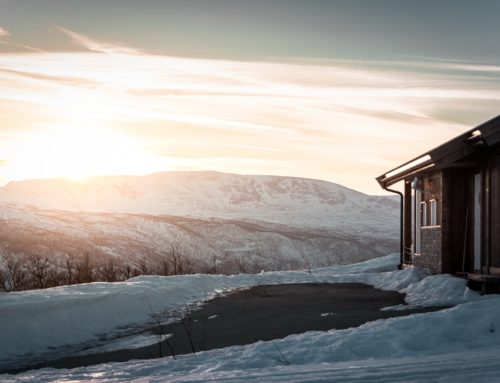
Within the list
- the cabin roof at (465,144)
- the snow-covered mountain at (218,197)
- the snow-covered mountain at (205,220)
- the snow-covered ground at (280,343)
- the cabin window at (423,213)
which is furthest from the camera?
the snow-covered mountain at (218,197)

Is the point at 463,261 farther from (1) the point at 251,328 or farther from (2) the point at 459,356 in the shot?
(2) the point at 459,356

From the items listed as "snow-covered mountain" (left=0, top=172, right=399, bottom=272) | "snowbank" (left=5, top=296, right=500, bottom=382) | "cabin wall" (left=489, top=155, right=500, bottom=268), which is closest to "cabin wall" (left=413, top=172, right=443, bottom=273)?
"cabin wall" (left=489, top=155, right=500, bottom=268)

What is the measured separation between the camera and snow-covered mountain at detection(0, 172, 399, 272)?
4306 cm

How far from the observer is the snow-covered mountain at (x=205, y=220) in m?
Result: 43.1

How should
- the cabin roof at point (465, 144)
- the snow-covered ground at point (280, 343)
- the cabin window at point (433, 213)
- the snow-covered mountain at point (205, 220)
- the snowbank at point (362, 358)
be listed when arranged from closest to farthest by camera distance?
the snowbank at point (362, 358)
the snow-covered ground at point (280, 343)
the cabin roof at point (465, 144)
the cabin window at point (433, 213)
the snow-covered mountain at point (205, 220)

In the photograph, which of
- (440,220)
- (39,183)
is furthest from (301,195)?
(440,220)

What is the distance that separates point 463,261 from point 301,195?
10648 centimetres

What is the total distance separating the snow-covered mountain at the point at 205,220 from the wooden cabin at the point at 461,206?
1004 cm

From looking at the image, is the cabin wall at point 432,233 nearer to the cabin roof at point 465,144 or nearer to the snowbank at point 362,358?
the cabin roof at point 465,144

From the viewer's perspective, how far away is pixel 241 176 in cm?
12769

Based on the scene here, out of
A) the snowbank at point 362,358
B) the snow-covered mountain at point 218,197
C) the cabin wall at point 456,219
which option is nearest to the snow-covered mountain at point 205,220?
the snow-covered mountain at point 218,197

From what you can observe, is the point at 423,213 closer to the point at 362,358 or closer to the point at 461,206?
the point at 461,206

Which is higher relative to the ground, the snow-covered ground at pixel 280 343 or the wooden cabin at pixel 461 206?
the wooden cabin at pixel 461 206

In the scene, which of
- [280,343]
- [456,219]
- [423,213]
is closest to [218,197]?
[423,213]
